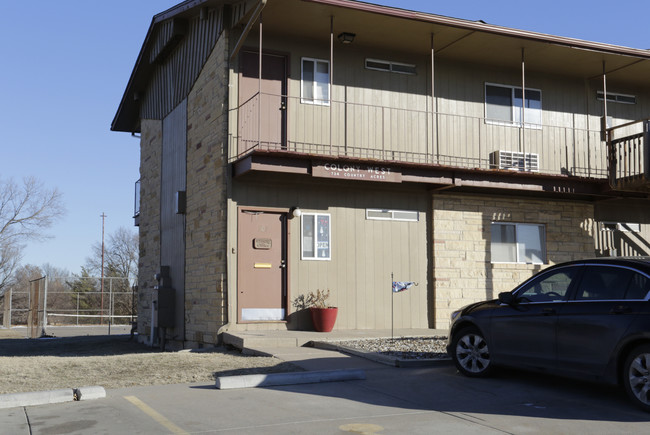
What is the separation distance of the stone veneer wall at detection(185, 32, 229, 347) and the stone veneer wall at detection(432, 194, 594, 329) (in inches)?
201

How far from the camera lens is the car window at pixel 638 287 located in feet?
23.1

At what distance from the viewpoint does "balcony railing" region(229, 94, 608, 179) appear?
15031mm

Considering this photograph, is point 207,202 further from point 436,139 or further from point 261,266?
point 436,139

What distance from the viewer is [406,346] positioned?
465 inches

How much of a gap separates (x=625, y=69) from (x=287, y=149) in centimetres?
952

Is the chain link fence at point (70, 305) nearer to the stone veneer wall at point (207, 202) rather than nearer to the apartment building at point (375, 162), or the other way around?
the stone veneer wall at point (207, 202)

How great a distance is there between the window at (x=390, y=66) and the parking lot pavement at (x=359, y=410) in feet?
30.9

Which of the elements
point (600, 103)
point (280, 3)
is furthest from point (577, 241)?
point (280, 3)

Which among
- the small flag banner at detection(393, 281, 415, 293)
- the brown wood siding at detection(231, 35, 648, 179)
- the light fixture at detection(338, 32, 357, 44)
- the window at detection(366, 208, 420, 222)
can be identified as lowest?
the small flag banner at detection(393, 281, 415, 293)

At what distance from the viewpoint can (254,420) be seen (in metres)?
6.60

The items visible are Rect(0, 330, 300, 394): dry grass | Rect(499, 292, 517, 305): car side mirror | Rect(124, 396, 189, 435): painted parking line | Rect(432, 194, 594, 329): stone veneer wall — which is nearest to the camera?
Rect(124, 396, 189, 435): painted parking line

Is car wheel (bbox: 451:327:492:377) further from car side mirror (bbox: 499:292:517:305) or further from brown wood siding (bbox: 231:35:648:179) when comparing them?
brown wood siding (bbox: 231:35:648:179)

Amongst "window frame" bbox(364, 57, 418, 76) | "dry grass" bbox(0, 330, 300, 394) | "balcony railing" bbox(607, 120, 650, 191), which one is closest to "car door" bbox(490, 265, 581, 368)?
"dry grass" bbox(0, 330, 300, 394)

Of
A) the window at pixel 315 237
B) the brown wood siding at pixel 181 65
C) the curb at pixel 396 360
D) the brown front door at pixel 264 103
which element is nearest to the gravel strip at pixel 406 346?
the curb at pixel 396 360
